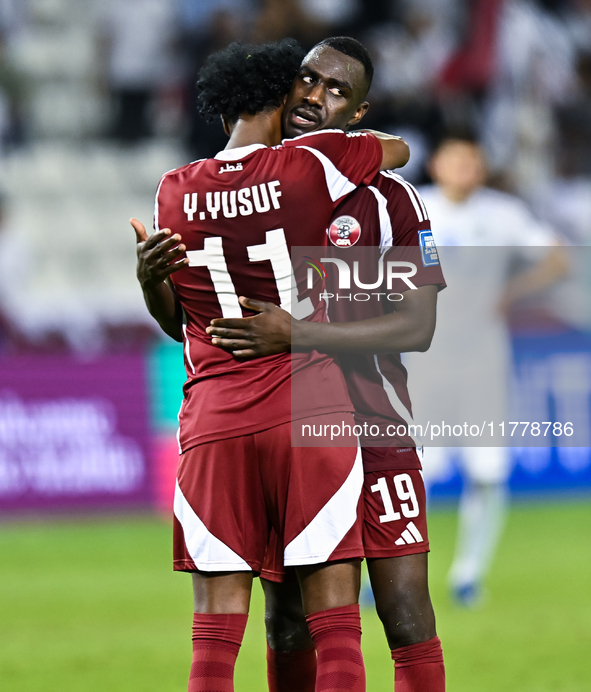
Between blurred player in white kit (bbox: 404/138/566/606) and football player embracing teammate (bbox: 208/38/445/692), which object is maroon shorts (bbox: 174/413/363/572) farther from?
blurred player in white kit (bbox: 404/138/566/606)

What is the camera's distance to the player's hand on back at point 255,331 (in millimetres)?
2787

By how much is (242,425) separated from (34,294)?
340 inches

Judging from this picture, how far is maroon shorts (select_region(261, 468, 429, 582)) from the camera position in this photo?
2.96 metres

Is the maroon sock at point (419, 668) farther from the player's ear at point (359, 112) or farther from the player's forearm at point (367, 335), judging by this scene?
the player's ear at point (359, 112)

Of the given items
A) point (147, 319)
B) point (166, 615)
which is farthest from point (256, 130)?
point (147, 319)

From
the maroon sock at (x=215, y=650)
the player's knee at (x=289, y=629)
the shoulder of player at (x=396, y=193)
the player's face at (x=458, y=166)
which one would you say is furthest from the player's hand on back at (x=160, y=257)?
the player's face at (x=458, y=166)

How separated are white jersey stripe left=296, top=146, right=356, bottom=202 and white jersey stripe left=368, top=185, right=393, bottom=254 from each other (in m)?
0.17

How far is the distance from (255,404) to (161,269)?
0.44m

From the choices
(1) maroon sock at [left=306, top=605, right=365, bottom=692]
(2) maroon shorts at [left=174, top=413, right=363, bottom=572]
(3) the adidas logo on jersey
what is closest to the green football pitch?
(3) the adidas logo on jersey

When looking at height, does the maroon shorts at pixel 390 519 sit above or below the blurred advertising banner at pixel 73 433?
below

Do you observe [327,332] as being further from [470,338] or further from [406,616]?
[470,338]

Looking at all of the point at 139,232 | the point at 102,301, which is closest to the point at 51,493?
the point at 102,301

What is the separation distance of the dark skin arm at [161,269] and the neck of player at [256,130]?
12.2 inches

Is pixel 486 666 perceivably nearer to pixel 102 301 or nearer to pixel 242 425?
pixel 242 425
